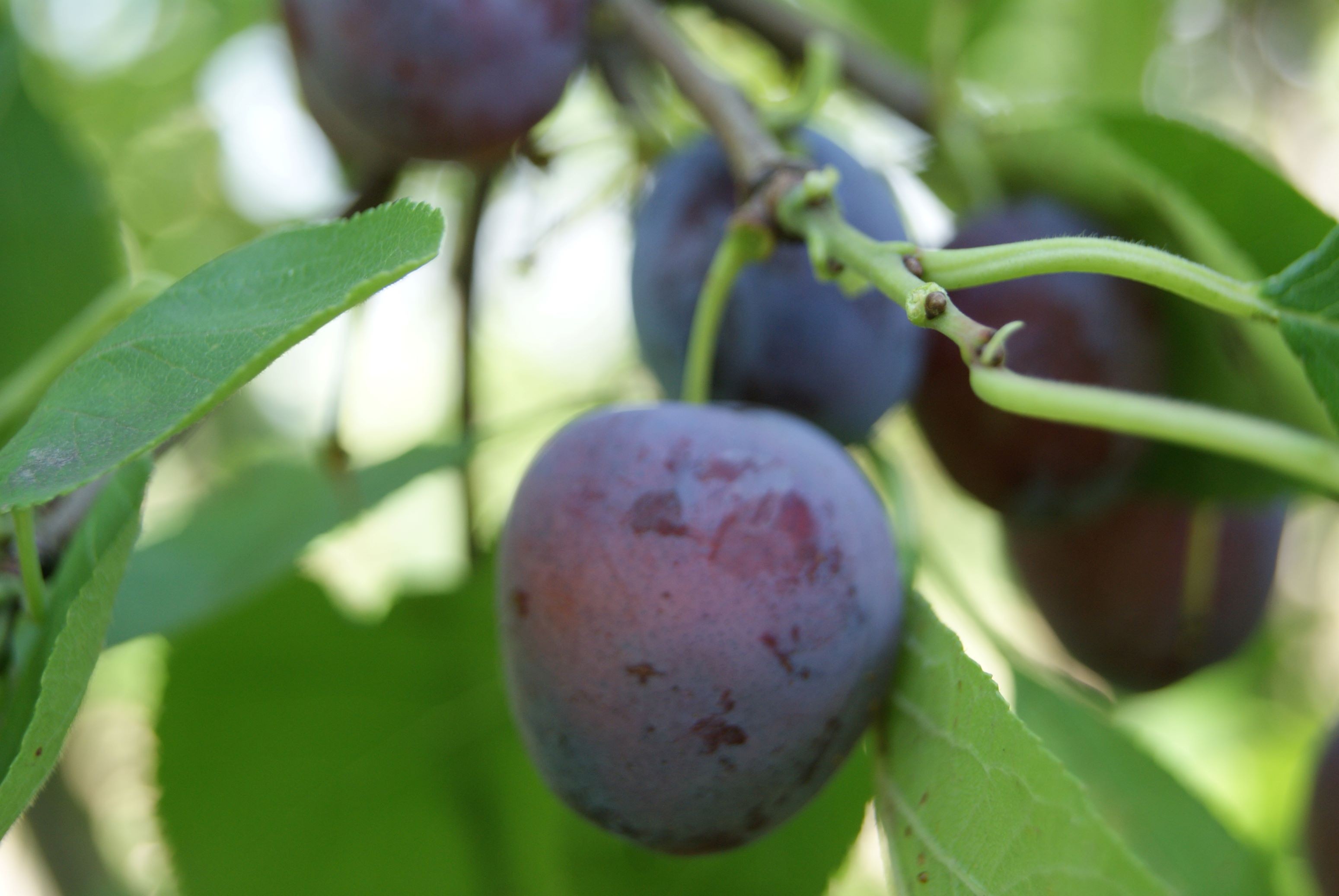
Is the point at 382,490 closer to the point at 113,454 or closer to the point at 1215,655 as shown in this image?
the point at 113,454

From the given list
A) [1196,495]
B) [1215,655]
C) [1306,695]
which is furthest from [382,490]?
[1306,695]

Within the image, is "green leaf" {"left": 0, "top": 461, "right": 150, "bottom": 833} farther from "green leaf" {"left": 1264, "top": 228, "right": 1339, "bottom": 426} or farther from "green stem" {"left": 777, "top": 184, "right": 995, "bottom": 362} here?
"green leaf" {"left": 1264, "top": 228, "right": 1339, "bottom": 426}

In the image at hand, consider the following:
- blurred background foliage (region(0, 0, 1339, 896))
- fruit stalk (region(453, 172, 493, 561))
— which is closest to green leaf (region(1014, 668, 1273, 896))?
blurred background foliage (region(0, 0, 1339, 896))

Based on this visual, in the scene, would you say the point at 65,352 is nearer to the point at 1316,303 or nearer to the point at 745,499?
the point at 745,499

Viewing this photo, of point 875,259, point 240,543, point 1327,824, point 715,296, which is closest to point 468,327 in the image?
point 240,543

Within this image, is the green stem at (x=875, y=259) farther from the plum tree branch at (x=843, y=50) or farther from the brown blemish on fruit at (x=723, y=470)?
the plum tree branch at (x=843, y=50)

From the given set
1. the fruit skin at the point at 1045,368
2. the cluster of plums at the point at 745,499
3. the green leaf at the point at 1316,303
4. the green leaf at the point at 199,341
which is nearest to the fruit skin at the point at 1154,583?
the cluster of plums at the point at 745,499
